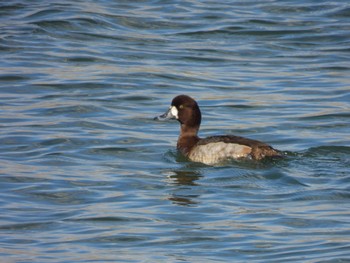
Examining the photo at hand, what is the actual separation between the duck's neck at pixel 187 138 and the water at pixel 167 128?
0.37ft

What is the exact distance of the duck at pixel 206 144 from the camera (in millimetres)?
12242

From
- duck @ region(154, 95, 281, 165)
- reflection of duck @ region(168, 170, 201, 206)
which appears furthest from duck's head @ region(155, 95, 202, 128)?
reflection of duck @ region(168, 170, 201, 206)

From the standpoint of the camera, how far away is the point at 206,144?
12.7m

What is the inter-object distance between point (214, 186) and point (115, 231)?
211 cm

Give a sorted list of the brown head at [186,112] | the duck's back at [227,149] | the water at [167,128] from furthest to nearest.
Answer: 1. the brown head at [186,112]
2. the duck's back at [227,149]
3. the water at [167,128]

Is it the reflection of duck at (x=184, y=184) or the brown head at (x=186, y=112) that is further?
the brown head at (x=186, y=112)

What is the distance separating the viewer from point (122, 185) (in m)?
11.3

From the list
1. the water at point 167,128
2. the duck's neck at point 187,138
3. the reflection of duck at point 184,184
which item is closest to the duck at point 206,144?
the duck's neck at point 187,138

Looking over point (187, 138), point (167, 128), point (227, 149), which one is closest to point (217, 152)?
point (227, 149)

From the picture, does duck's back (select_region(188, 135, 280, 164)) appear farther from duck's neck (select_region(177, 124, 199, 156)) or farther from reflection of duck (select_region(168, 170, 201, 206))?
reflection of duck (select_region(168, 170, 201, 206))

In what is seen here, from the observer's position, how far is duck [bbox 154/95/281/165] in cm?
1224

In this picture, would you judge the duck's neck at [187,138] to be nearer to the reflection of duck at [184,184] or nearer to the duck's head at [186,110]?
the duck's head at [186,110]

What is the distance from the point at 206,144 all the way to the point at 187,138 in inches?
24.7

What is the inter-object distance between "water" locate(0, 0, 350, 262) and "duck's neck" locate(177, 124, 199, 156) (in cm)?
11
